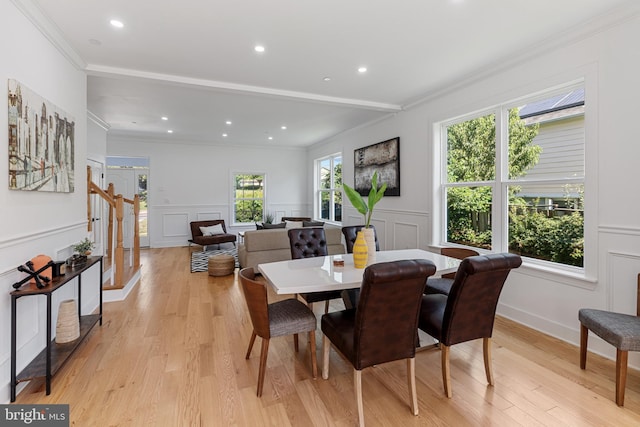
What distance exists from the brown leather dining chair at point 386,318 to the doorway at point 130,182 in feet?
23.7

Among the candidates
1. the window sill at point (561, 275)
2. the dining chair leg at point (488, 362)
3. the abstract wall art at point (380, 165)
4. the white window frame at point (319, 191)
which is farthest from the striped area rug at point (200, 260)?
the window sill at point (561, 275)

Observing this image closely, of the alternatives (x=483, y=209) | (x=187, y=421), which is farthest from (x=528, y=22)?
(x=187, y=421)

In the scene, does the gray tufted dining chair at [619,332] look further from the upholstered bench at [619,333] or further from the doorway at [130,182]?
the doorway at [130,182]

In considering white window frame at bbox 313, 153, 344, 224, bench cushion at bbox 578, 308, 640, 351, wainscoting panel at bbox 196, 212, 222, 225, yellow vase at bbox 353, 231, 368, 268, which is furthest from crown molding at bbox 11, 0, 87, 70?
white window frame at bbox 313, 153, 344, 224

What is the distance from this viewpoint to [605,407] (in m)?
1.88

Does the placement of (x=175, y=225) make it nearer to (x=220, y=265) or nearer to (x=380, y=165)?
(x=220, y=265)

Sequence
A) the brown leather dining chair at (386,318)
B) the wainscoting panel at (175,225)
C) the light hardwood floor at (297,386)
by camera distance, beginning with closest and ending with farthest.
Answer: the brown leather dining chair at (386,318) → the light hardwood floor at (297,386) → the wainscoting panel at (175,225)

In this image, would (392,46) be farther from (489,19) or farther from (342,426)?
(342,426)

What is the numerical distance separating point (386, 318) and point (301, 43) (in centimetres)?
248

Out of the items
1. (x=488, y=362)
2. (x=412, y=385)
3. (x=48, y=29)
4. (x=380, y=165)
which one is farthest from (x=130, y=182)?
(x=488, y=362)

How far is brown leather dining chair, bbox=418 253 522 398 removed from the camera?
5.97 feet

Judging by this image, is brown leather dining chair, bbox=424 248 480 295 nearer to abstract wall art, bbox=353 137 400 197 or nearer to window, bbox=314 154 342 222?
abstract wall art, bbox=353 137 400 197

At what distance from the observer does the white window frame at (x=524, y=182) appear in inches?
100

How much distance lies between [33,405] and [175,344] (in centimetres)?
94
